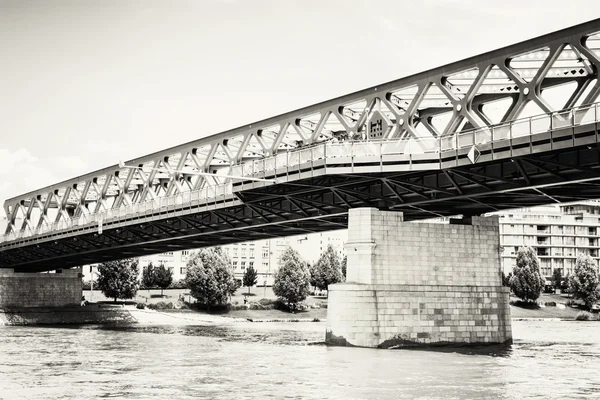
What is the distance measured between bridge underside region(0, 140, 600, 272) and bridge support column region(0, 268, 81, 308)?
29.3 metres

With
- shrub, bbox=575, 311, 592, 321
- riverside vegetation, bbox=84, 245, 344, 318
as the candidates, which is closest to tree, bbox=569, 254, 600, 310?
shrub, bbox=575, 311, 592, 321

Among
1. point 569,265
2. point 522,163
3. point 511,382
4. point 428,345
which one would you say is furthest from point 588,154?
point 569,265

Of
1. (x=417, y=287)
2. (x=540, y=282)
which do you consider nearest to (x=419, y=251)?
(x=417, y=287)

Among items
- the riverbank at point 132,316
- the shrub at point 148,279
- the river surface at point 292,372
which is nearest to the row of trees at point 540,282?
the riverbank at point 132,316

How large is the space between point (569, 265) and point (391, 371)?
16872cm

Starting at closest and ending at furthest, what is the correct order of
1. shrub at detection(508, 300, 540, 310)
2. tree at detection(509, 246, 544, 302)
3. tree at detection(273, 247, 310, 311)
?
tree at detection(273, 247, 310, 311)
shrub at detection(508, 300, 540, 310)
tree at detection(509, 246, 544, 302)

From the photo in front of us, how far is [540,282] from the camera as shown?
142125 millimetres

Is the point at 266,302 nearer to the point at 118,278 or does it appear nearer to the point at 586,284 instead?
the point at 118,278

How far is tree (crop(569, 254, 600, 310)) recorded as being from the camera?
5581 inches

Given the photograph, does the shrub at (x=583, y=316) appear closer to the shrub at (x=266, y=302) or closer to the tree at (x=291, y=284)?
the tree at (x=291, y=284)

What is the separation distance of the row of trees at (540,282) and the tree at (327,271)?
110ft

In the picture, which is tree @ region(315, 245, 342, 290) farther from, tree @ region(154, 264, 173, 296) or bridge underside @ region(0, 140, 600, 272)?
bridge underside @ region(0, 140, 600, 272)

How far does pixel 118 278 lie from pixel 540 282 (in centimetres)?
7263

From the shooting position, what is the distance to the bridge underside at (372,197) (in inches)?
1757
